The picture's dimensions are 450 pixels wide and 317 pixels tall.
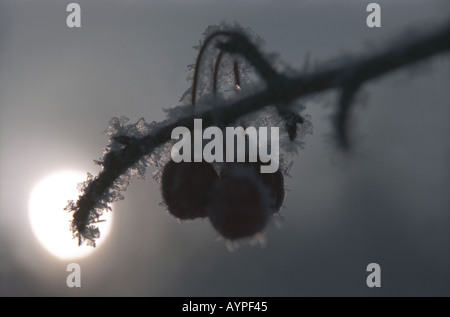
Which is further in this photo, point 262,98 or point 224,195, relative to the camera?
point 224,195

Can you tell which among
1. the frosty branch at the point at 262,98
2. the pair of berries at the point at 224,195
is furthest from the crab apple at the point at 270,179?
the frosty branch at the point at 262,98

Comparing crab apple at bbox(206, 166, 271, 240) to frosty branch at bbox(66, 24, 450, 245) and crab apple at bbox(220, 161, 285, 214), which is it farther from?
frosty branch at bbox(66, 24, 450, 245)

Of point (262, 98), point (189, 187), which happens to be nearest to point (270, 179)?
point (189, 187)

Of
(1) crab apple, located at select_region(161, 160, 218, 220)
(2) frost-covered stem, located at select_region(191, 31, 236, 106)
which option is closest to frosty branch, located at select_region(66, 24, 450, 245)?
(2) frost-covered stem, located at select_region(191, 31, 236, 106)

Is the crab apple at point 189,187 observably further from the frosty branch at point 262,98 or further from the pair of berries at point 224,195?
the frosty branch at point 262,98

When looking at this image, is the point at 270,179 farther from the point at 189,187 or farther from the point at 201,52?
the point at 201,52
